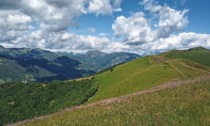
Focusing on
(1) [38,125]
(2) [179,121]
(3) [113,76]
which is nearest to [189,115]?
(2) [179,121]

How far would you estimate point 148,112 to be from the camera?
15.6 m

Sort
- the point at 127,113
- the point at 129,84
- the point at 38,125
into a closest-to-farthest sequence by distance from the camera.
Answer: the point at 127,113, the point at 38,125, the point at 129,84

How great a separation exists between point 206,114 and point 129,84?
321ft

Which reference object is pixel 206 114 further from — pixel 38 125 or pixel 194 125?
pixel 38 125

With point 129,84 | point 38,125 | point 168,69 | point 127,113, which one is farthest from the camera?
point 129,84

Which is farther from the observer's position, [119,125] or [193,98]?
[193,98]

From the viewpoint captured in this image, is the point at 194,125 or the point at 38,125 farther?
the point at 38,125

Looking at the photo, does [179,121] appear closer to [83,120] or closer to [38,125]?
[83,120]

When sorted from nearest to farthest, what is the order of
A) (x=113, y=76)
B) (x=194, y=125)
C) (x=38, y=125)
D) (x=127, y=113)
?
(x=194, y=125)
(x=127, y=113)
(x=38, y=125)
(x=113, y=76)

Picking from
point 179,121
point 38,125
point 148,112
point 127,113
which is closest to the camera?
point 179,121

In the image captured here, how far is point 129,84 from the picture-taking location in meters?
111

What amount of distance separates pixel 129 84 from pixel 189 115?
319 feet

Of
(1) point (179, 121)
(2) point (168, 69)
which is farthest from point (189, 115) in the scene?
(2) point (168, 69)

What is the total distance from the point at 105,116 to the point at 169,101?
3584 millimetres
